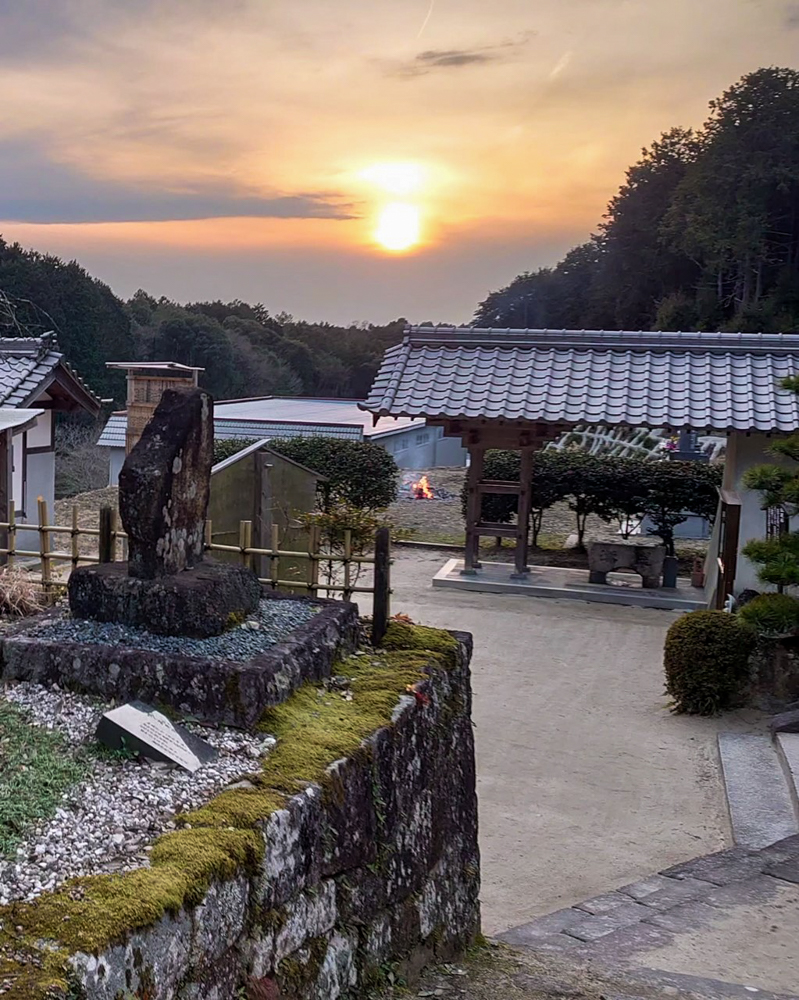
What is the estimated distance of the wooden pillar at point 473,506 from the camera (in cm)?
1314

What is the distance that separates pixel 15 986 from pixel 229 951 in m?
0.71

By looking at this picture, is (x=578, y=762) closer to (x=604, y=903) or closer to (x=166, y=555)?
(x=604, y=903)

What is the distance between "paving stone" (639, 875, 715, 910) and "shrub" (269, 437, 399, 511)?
12849 millimetres

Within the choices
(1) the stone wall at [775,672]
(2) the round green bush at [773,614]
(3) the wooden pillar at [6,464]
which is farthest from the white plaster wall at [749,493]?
(3) the wooden pillar at [6,464]

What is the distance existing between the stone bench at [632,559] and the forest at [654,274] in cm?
1663

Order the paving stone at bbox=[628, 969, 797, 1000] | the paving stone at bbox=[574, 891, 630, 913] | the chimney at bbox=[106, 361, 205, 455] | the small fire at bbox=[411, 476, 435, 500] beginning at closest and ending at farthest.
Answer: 1. the paving stone at bbox=[628, 969, 797, 1000]
2. the paving stone at bbox=[574, 891, 630, 913]
3. the chimney at bbox=[106, 361, 205, 455]
4. the small fire at bbox=[411, 476, 435, 500]

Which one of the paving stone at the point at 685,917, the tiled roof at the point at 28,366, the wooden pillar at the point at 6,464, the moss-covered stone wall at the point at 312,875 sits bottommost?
the paving stone at the point at 685,917

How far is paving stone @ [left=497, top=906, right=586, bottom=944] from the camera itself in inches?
184

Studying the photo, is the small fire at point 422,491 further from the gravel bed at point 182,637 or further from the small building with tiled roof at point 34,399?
the gravel bed at point 182,637

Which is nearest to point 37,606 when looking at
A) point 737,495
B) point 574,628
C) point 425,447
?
point 574,628

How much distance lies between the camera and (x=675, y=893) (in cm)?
518

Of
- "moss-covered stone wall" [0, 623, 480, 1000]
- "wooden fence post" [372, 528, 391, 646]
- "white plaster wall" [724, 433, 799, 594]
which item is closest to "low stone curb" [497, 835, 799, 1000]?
"moss-covered stone wall" [0, 623, 480, 1000]

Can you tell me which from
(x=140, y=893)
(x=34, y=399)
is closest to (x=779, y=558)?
(x=140, y=893)

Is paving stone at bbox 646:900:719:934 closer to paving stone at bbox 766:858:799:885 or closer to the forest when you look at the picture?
paving stone at bbox 766:858:799:885
